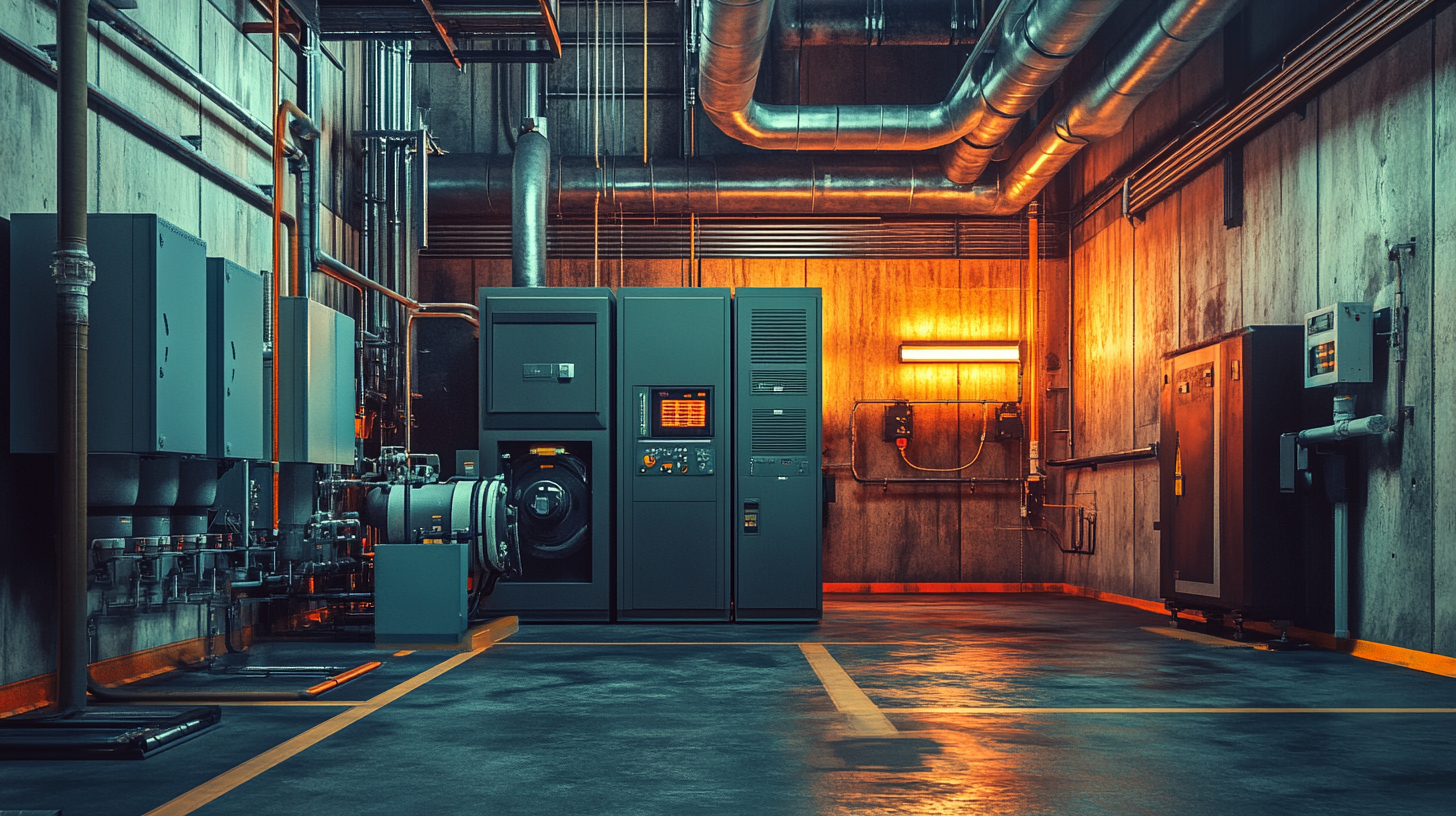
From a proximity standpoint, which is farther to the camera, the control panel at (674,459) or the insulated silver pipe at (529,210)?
the insulated silver pipe at (529,210)

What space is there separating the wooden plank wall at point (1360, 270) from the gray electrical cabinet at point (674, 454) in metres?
4.22

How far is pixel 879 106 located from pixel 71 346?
8528mm

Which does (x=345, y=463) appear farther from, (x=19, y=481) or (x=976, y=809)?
(x=976, y=809)

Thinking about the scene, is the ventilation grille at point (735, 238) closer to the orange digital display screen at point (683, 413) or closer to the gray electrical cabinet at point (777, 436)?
the gray electrical cabinet at point (777, 436)

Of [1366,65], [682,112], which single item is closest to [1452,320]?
[1366,65]

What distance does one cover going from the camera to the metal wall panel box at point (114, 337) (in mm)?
5523

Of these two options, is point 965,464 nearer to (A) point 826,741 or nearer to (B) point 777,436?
(B) point 777,436

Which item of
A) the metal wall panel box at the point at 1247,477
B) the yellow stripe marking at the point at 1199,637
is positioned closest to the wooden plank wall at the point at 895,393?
the yellow stripe marking at the point at 1199,637

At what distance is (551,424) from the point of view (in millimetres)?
10711

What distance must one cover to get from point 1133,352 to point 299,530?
838 cm

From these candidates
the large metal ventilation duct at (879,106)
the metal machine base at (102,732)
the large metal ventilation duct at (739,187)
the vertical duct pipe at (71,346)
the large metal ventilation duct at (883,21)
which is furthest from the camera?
the large metal ventilation duct at (739,187)

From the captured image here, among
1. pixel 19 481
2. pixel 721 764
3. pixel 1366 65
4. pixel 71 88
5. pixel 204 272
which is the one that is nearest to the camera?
pixel 721 764

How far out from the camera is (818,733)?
5223 mm

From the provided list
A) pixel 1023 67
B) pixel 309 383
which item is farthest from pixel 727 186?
pixel 309 383
